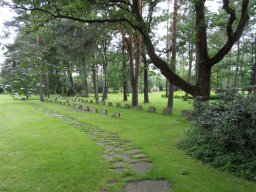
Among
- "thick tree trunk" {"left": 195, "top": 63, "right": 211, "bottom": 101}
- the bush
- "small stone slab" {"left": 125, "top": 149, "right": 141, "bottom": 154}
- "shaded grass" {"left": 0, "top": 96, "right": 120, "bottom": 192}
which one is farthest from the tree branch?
"shaded grass" {"left": 0, "top": 96, "right": 120, "bottom": 192}

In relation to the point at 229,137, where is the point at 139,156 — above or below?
below

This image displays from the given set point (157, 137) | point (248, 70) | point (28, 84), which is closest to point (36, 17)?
point (157, 137)

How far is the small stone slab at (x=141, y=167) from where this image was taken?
463 centimetres

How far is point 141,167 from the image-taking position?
4855 mm

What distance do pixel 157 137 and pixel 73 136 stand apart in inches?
120

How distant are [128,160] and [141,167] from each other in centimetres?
53

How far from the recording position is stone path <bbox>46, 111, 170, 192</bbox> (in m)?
3.96

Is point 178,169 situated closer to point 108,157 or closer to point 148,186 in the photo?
point 148,186

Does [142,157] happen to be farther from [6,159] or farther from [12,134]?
[12,134]

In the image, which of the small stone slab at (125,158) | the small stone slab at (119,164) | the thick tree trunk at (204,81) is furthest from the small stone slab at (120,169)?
the thick tree trunk at (204,81)

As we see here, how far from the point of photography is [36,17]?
25.5ft

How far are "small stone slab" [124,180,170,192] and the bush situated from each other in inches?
60.7

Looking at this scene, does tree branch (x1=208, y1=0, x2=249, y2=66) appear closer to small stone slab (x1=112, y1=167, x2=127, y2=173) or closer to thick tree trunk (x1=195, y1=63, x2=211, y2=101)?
thick tree trunk (x1=195, y1=63, x2=211, y2=101)

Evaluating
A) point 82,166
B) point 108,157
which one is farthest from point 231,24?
point 82,166
